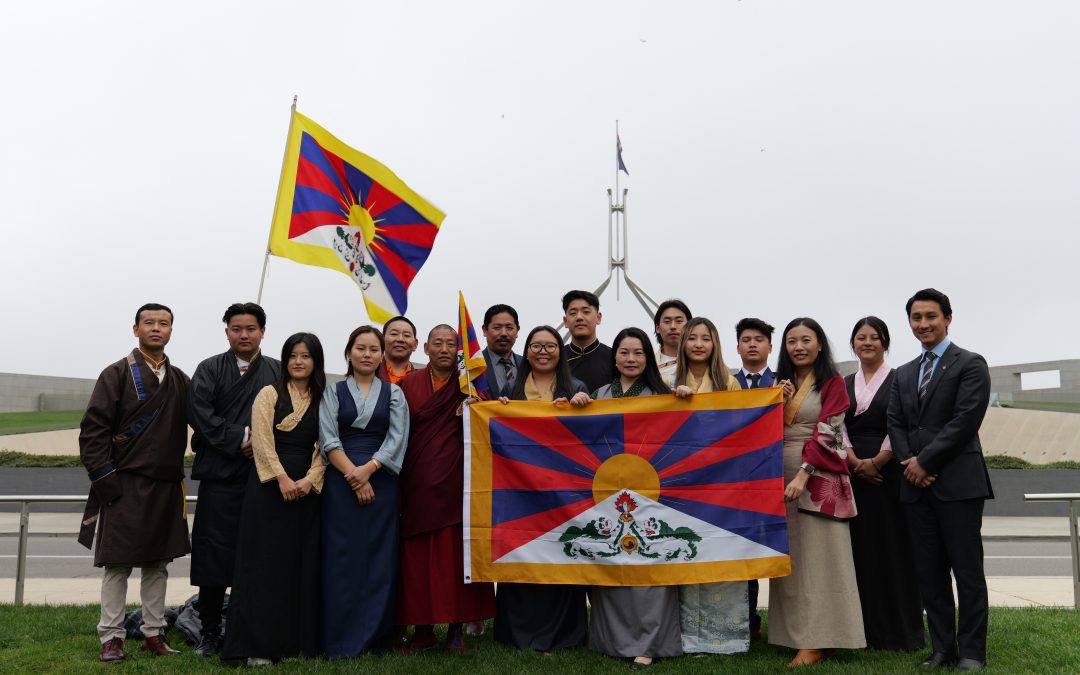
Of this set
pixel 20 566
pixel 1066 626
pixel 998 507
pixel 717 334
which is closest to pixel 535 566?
pixel 717 334

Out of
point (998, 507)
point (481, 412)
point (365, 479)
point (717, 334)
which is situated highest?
point (717, 334)

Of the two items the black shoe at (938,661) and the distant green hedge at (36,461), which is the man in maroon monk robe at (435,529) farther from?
the distant green hedge at (36,461)

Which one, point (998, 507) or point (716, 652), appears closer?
point (716, 652)

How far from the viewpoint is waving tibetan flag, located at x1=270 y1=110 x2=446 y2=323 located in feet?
21.4

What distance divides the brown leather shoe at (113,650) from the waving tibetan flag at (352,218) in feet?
9.56

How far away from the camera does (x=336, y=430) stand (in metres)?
4.59

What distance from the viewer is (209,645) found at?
4.75 meters

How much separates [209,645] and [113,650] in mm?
494

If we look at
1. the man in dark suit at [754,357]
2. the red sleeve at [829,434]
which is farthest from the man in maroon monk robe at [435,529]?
the red sleeve at [829,434]

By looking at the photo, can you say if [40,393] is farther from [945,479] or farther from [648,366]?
[945,479]

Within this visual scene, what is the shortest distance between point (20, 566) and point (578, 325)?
4599mm

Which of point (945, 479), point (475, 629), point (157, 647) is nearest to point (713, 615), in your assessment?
point (945, 479)

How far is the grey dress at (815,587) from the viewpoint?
4.36m

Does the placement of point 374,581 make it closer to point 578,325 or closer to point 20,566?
point 578,325
